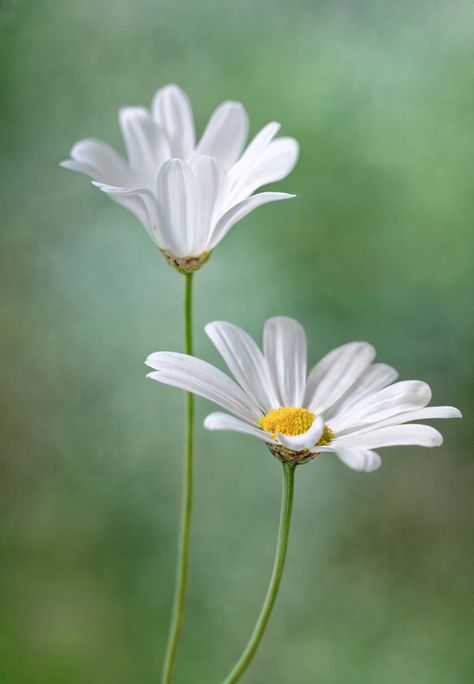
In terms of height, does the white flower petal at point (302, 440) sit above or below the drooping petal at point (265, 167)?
below

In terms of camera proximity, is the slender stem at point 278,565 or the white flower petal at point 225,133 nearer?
the slender stem at point 278,565

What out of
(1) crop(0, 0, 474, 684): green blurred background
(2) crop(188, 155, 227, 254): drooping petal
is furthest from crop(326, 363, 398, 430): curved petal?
(1) crop(0, 0, 474, 684): green blurred background

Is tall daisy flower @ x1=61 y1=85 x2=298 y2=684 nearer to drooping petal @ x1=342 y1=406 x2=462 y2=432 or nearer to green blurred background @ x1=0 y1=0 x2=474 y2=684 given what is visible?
drooping petal @ x1=342 y1=406 x2=462 y2=432

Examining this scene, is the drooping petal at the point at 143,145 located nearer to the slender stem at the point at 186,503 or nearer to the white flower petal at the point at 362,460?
the slender stem at the point at 186,503

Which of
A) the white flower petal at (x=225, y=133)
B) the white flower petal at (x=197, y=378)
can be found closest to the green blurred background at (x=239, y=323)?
the white flower petal at (x=225, y=133)

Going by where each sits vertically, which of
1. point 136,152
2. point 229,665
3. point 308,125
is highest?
point 308,125

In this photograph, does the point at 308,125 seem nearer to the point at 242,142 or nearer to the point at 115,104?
the point at 115,104

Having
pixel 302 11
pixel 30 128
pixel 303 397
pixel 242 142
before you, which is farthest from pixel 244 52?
pixel 303 397
